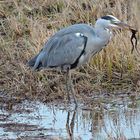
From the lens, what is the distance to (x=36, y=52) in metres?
9.29

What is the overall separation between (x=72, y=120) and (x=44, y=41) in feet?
6.86

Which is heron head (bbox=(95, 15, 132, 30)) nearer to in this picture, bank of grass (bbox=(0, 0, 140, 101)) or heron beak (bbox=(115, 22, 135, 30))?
heron beak (bbox=(115, 22, 135, 30))

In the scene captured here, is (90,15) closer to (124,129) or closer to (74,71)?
(74,71)

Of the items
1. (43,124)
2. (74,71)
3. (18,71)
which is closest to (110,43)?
(74,71)

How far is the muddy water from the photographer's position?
697cm

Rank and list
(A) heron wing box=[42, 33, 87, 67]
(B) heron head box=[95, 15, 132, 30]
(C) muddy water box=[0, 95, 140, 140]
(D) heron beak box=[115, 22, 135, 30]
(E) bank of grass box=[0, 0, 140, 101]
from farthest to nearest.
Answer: (E) bank of grass box=[0, 0, 140, 101] < (A) heron wing box=[42, 33, 87, 67] < (B) heron head box=[95, 15, 132, 30] < (D) heron beak box=[115, 22, 135, 30] < (C) muddy water box=[0, 95, 140, 140]

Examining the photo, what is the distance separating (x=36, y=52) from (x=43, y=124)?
2.01m

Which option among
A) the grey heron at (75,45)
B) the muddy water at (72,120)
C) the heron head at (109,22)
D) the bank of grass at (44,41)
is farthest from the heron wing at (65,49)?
the muddy water at (72,120)

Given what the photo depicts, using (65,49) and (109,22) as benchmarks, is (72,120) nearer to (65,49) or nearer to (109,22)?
(65,49)

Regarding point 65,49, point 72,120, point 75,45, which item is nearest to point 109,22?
point 75,45

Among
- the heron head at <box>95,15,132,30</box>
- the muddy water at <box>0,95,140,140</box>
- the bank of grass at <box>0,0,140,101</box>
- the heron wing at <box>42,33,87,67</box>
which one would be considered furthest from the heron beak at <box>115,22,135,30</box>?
the muddy water at <box>0,95,140,140</box>

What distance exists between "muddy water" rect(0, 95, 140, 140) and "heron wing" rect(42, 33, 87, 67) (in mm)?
532

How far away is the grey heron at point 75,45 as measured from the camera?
827 centimetres

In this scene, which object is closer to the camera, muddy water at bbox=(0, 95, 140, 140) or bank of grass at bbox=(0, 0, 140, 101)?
muddy water at bbox=(0, 95, 140, 140)
